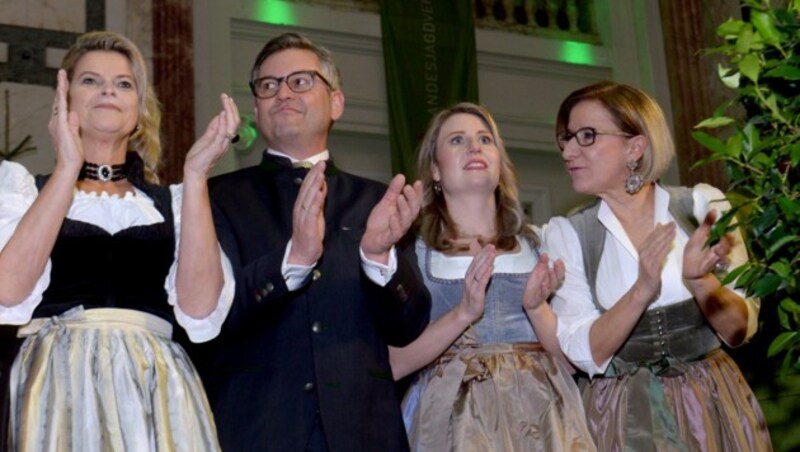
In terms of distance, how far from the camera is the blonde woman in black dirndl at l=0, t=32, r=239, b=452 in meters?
2.48

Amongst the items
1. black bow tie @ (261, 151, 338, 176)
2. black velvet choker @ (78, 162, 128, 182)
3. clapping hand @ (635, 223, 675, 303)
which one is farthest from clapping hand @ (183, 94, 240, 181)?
clapping hand @ (635, 223, 675, 303)

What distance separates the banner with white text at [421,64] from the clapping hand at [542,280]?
4.33 m

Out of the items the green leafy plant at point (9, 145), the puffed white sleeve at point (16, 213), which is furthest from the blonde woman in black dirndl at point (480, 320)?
the green leafy plant at point (9, 145)

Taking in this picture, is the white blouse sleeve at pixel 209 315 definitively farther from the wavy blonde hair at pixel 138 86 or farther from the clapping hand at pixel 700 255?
the clapping hand at pixel 700 255

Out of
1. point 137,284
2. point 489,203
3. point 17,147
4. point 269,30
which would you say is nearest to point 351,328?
point 137,284

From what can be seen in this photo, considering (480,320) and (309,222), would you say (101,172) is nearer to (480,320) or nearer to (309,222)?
(309,222)

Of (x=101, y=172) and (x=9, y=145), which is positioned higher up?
(x=9, y=145)

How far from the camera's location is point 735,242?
9.82ft

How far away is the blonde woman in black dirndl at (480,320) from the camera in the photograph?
301 cm

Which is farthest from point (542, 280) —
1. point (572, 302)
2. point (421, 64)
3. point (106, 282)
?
point (421, 64)

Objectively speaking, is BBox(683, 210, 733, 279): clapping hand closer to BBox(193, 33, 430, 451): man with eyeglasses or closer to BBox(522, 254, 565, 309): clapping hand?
BBox(522, 254, 565, 309): clapping hand

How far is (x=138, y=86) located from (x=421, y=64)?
479cm

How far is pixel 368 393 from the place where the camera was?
280cm

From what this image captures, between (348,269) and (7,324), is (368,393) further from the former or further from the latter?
(7,324)
